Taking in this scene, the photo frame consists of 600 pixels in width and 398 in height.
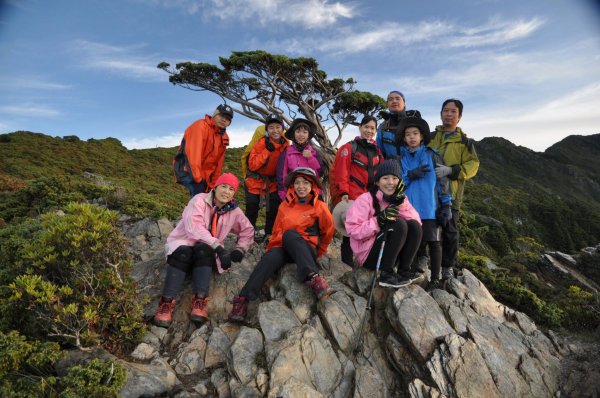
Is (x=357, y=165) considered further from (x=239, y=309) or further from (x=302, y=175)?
(x=239, y=309)

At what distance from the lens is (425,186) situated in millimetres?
5406

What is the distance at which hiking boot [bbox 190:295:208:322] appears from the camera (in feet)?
15.7

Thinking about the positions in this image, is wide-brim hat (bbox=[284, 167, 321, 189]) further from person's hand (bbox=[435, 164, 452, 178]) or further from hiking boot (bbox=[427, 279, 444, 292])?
hiking boot (bbox=[427, 279, 444, 292])

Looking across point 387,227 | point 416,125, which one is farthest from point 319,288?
point 416,125

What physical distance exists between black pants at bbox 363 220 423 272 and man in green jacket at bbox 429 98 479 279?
1226mm

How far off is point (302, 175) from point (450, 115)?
9.85 ft

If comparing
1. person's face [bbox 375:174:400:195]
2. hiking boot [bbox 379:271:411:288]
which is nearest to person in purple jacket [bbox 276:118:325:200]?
person's face [bbox 375:174:400:195]

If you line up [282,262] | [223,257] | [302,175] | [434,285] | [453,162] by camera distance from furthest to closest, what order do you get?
[453,162] → [434,285] → [302,175] → [282,262] → [223,257]

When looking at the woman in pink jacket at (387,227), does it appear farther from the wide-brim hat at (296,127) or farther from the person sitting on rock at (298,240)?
the wide-brim hat at (296,127)

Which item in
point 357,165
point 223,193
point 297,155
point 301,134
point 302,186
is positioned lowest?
point 223,193

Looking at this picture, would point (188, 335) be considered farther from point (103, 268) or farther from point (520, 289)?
point (520, 289)

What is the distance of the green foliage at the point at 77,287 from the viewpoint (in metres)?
3.73

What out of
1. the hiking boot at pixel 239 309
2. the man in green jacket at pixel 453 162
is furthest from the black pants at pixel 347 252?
the hiking boot at pixel 239 309

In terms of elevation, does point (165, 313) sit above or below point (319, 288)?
below
